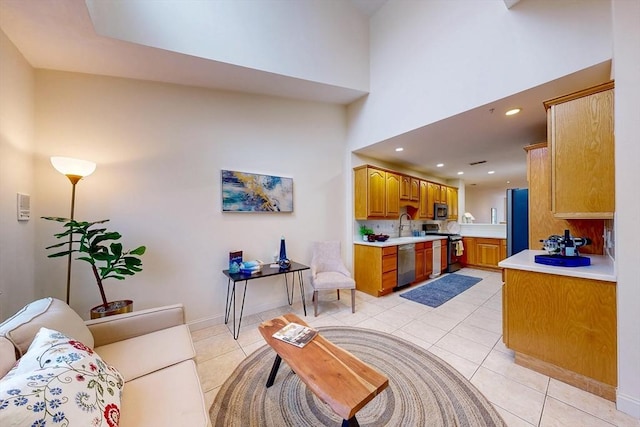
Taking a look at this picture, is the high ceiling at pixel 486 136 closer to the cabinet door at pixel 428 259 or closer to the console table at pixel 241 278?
the cabinet door at pixel 428 259

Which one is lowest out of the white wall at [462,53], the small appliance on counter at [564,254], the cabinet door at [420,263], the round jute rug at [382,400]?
the round jute rug at [382,400]

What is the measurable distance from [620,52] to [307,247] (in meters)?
3.35

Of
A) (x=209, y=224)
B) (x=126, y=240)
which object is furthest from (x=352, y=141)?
(x=126, y=240)

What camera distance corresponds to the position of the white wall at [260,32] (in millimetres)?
1991

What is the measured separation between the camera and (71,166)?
6.08ft

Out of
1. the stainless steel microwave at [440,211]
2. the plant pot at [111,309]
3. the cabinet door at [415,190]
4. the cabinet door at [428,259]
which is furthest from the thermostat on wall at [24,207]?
the stainless steel microwave at [440,211]

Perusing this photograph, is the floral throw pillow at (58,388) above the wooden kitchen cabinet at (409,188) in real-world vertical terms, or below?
below

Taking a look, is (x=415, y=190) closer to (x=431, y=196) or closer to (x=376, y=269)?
(x=431, y=196)

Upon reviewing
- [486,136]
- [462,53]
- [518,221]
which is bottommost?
[518,221]

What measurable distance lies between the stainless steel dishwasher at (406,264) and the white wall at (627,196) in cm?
248

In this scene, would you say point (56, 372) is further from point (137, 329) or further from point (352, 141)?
point (352, 141)

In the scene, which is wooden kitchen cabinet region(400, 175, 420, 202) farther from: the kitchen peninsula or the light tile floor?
the kitchen peninsula

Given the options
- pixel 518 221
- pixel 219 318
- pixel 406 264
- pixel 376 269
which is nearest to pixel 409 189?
pixel 406 264

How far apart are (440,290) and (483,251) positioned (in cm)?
231
